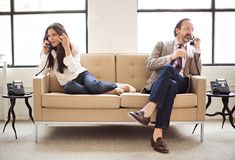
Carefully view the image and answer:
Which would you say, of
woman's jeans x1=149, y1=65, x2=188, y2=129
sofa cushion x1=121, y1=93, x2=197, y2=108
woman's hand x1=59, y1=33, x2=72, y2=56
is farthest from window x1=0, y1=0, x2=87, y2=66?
woman's jeans x1=149, y1=65, x2=188, y2=129

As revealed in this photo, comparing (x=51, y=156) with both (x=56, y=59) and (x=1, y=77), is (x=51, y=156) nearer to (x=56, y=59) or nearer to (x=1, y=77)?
(x=56, y=59)

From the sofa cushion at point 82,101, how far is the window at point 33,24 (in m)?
1.32

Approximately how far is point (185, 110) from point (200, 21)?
5.37 feet

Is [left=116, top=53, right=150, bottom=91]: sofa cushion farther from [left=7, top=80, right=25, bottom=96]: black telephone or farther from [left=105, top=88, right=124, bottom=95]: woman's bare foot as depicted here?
[left=7, top=80, right=25, bottom=96]: black telephone

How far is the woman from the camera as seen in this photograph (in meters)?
3.72

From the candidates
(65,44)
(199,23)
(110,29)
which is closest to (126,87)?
(65,44)

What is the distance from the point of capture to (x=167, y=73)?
3.42m

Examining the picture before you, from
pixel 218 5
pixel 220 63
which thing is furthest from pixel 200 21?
pixel 220 63

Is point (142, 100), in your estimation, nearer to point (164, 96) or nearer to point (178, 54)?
point (164, 96)

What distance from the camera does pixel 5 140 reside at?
3607 millimetres

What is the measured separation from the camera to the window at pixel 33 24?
4664 mm

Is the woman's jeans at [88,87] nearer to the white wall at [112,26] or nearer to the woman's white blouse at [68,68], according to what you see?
the woman's white blouse at [68,68]

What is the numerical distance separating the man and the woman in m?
0.39

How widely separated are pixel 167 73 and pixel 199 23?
1.56 m
